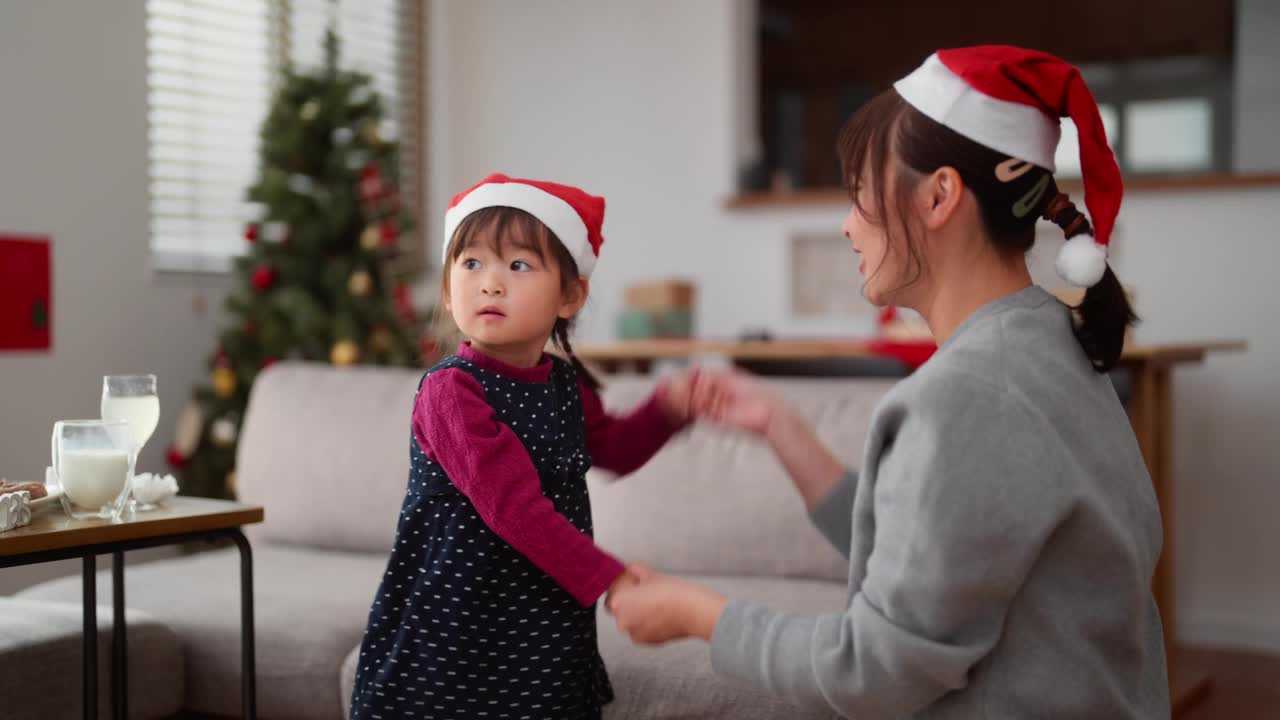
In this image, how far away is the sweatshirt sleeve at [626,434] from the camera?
166 cm

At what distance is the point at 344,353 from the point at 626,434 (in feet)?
7.66

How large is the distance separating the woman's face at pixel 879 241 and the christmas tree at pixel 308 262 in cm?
285

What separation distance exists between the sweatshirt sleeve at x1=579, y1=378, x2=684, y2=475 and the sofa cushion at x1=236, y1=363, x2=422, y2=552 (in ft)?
3.48

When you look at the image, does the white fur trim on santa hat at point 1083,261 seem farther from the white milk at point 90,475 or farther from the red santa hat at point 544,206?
the white milk at point 90,475

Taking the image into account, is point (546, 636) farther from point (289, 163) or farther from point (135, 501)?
point (289, 163)

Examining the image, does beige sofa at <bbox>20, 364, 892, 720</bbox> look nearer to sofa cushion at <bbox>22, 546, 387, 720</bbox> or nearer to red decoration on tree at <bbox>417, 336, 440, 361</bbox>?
sofa cushion at <bbox>22, 546, 387, 720</bbox>

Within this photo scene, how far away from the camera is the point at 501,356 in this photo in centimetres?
153

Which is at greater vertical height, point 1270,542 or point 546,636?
point 546,636

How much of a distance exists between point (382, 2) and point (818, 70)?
1763 millimetres

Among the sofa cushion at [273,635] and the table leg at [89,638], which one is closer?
the table leg at [89,638]

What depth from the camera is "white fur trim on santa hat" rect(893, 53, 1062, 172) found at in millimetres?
1128

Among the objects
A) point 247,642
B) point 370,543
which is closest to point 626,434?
point 247,642

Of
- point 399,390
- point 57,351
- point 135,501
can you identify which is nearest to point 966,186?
point 135,501

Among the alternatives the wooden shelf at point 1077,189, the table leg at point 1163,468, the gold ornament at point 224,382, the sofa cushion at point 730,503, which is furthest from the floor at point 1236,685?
the gold ornament at point 224,382
